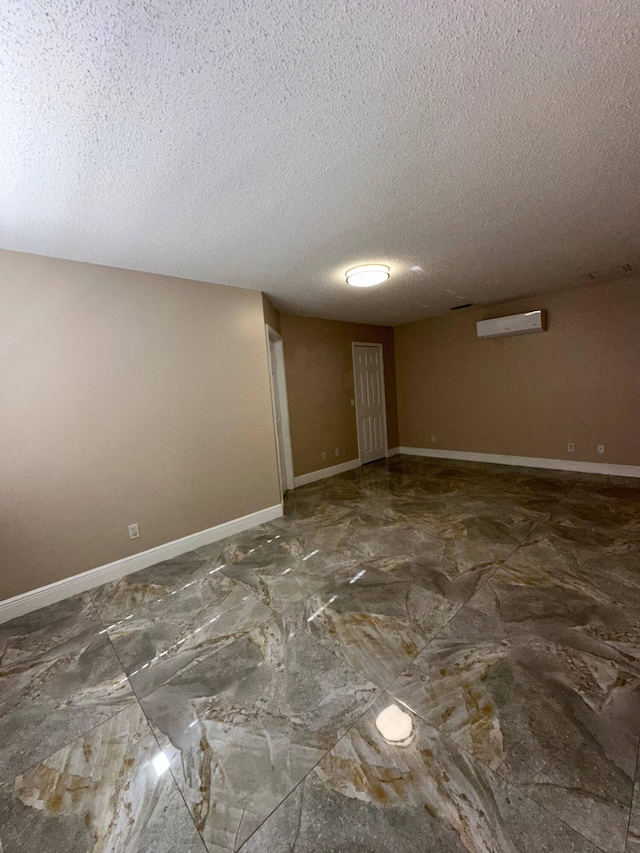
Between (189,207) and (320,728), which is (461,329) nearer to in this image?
(189,207)

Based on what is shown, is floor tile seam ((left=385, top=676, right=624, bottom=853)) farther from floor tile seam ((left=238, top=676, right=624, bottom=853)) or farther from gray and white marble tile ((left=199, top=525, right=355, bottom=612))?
gray and white marble tile ((left=199, top=525, right=355, bottom=612))

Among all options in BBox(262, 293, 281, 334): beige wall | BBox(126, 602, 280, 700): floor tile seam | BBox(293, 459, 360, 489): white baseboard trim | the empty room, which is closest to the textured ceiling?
the empty room

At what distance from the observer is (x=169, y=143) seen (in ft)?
4.52

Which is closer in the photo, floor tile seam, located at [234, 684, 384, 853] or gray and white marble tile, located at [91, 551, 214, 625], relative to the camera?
floor tile seam, located at [234, 684, 384, 853]

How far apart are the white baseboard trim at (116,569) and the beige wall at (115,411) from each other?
0.07 metres

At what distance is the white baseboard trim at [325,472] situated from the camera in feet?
15.9

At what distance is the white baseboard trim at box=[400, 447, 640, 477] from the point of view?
13.8ft

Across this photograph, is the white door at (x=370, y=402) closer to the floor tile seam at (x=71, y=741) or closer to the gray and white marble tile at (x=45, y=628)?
the gray and white marble tile at (x=45, y=628)

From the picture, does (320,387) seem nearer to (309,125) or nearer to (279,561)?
(279,561)

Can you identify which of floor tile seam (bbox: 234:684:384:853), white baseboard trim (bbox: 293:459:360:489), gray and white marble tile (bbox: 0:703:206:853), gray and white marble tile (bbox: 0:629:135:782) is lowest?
gray and white marble tile (bbox: 0:629:135:782)

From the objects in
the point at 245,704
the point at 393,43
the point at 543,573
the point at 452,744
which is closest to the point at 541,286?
the point at 543,573

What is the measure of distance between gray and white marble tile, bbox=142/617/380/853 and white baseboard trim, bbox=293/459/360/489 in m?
3.00

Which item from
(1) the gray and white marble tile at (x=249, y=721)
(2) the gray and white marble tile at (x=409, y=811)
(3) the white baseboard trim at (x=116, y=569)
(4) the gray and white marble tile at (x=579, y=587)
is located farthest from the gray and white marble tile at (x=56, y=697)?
(4) the gray and white marble tile at (x=579, y=587)

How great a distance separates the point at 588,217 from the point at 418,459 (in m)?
4.23
